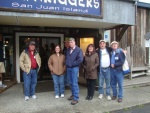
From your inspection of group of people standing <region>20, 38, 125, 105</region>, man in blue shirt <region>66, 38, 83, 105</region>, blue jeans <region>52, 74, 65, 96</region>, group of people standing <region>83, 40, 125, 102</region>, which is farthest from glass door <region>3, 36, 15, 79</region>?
group of people standing <region>83, 40, 125, 102</region>

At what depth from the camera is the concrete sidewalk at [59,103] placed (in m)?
5.63

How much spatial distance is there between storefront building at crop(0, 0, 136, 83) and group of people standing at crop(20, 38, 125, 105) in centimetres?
84

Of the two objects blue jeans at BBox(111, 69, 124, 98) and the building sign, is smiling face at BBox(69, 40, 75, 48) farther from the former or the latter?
blue jeans at BBox(111, 69, 124, 98)

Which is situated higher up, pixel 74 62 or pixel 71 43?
pixel 71 43

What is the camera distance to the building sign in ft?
18.3

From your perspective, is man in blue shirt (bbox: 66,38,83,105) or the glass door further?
the glass door

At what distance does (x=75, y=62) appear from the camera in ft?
19.9

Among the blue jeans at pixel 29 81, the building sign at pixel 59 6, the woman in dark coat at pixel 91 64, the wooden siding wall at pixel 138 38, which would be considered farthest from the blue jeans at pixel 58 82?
the wooden siding wall at pixel 138 38

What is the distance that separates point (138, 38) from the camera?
36.2 feet

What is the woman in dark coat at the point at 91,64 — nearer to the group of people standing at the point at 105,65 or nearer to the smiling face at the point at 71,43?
the group of people standing at the point at 105,65

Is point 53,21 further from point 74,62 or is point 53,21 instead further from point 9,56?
point 9,56

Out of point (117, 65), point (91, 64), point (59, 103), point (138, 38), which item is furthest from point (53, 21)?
point (138, 38)

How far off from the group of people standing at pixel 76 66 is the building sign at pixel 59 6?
0.87 m

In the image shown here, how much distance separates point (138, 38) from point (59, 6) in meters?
6.16
